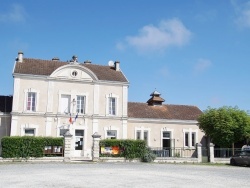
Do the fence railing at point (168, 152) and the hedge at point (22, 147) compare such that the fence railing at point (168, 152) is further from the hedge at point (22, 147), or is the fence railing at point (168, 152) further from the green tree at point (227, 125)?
the hedge at point (22, 147)

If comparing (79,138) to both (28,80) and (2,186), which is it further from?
(2,186)

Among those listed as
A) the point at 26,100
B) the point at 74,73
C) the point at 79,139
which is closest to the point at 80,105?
the point at 74,73

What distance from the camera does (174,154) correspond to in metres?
29.6

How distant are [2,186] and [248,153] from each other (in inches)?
747

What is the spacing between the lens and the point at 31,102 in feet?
94.7

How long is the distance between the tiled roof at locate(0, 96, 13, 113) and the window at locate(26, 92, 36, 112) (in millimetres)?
1796

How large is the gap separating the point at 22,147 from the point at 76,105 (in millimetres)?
7525

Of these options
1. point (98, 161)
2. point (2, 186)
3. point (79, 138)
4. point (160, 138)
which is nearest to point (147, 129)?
point (160, 138)

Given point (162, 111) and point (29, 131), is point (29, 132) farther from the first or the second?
point (162, 111)

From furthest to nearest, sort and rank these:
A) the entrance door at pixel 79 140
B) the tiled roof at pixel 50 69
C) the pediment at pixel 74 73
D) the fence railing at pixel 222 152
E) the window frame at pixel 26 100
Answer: the pediment at pixel 74 73, the entrance door at pixel 79 140, the tiled roof at pixel 50 69, the fence railing at pixel 222 152, the window frame at pixel 26 100

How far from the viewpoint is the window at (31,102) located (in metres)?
28.8

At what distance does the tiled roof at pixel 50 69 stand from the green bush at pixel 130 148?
24.6ft

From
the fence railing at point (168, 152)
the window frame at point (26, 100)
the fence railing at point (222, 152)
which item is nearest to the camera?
the window frame at point (26, 100)

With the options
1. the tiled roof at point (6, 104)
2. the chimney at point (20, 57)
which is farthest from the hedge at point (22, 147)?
the chimney at point (20, 57)
